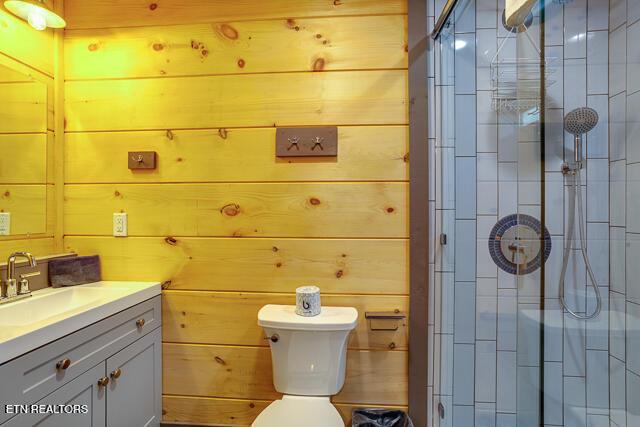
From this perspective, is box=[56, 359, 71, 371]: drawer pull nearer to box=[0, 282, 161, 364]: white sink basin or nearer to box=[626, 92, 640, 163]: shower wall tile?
box=[0, 282, 161, 364]: white sink basin

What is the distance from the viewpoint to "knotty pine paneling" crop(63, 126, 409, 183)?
149cm

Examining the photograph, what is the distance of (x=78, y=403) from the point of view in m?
1.09

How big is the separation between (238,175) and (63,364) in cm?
97

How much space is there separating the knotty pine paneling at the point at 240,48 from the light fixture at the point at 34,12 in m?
0.20

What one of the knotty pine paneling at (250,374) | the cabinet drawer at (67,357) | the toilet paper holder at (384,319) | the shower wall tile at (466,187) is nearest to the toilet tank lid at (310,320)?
the toilet paper holder at (384,319)

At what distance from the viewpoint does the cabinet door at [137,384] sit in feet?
4.08

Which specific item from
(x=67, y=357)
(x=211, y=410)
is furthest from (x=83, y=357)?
(x=211, y=410)

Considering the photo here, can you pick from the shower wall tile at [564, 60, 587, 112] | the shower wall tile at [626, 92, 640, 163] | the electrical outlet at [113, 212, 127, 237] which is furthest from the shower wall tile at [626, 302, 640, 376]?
the electrical outlet at [113, 212, 127, 237]

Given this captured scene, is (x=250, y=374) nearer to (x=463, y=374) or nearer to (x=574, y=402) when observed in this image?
(x=463, y=374)

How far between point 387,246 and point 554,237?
66 centimetres

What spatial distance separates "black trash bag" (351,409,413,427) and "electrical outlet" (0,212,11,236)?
1.78 meters

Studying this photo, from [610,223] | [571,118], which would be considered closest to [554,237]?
[610,223]

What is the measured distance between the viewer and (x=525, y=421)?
3.67 ft

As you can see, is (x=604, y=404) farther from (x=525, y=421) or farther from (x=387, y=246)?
(x=387, y=246)
